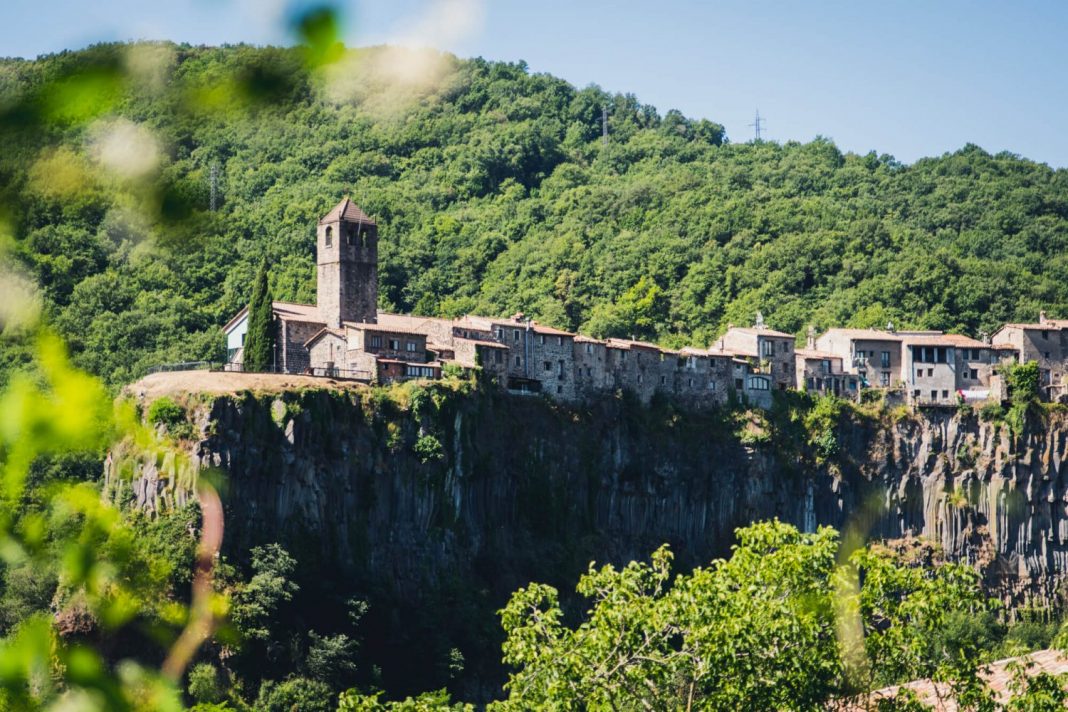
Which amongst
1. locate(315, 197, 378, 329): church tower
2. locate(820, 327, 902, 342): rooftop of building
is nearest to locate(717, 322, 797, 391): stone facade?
locate(820, 327, 902, 342): rooftop of building

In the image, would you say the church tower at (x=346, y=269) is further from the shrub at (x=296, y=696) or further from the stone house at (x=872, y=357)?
the stone house at (x=872, y=357)

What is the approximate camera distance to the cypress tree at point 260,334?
70.5 metres

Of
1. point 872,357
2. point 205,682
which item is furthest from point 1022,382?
point 205,682

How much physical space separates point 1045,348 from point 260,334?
1718 inches

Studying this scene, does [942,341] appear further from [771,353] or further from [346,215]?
[346,215]

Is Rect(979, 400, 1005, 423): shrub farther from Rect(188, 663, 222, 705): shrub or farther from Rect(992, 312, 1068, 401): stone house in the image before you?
Rect(188, 663, 222, 705): shrub

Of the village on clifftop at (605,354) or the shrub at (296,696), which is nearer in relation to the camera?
the shrub at (296,696)

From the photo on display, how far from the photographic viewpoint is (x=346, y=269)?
7569cm

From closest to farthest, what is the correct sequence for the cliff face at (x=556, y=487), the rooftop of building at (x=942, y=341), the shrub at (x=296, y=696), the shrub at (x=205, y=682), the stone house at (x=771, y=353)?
the shrub at (x=205, y=682) < the shrub at (x=296, y=696) < the cliff face at (x=556, y=487) < the stone house at (x=771, y=353) < the rooftop of building at (x=942, y=341)

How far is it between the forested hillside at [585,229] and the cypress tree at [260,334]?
4142 millimetres

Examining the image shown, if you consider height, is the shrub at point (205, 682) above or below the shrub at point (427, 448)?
below

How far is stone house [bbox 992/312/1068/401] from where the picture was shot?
291 feet

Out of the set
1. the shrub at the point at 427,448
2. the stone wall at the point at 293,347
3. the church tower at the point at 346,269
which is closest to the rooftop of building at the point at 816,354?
the church tower at the point at 346,269

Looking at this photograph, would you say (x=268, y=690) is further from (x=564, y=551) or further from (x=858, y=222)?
(x=858, y=222)
